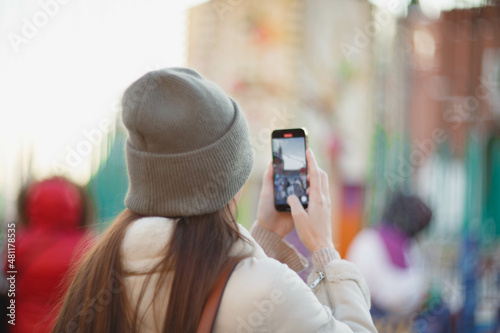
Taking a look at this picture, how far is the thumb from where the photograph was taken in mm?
1152

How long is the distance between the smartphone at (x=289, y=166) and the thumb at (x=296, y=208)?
72 millimetres

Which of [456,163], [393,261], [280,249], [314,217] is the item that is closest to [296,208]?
[314,217]

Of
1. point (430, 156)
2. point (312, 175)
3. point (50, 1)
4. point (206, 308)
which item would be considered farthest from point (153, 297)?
point (430, 156)

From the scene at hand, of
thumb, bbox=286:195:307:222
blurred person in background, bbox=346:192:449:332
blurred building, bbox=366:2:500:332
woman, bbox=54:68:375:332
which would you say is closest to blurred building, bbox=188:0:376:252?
blurred building, bbox=366:2:500:332

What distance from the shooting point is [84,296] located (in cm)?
92

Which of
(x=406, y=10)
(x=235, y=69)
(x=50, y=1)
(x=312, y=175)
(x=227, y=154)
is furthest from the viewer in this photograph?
(x=235, y=69)

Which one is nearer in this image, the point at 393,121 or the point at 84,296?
the point at 84,296

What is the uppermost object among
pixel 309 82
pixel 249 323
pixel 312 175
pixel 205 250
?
pixel 309 82

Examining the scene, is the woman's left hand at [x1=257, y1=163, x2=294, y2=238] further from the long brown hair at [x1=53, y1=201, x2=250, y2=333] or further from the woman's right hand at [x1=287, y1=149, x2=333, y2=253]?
the long brown hair at [x1=53, y1=201, x2=250, y2=333]

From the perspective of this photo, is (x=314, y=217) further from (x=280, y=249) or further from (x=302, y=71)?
(x=302, y=71)

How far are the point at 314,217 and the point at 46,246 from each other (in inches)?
58.0

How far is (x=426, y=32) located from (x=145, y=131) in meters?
3.99

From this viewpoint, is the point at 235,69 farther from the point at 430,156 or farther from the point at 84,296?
the point at 84,296

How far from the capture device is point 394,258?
8.77 ft
